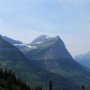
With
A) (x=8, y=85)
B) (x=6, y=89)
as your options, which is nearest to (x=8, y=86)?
(x=8, y=85)

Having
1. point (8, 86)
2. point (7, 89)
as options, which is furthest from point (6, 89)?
point (8, 86)

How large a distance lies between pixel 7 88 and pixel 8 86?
6.51m

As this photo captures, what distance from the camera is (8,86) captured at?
599ft

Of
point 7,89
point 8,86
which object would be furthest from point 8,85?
point 7,89

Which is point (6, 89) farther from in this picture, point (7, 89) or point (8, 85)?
point (8, 85)

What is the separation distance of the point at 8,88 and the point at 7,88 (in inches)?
109

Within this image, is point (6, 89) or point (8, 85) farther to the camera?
point (8, 85)

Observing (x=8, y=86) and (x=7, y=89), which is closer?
(x=7, y=89)

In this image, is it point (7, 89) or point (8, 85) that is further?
point (8, 85)

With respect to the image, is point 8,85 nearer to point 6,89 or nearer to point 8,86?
point 8,86

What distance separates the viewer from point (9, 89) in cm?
17862

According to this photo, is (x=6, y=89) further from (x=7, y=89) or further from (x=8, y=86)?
(x=8, y=86)

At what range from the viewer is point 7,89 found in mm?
171250

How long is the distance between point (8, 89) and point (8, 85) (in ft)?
27.4
